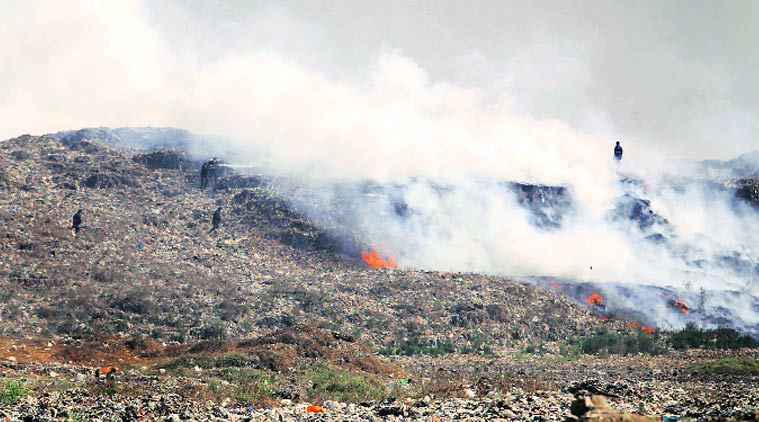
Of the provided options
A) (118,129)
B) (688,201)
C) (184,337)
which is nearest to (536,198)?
(688,201)

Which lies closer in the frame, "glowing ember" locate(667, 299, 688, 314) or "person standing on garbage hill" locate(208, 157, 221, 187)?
"glowing ember" locate(667, 299, 688, 314)

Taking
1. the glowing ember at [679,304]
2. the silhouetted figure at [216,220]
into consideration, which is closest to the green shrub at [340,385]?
the silhouetted figure at [216,220]

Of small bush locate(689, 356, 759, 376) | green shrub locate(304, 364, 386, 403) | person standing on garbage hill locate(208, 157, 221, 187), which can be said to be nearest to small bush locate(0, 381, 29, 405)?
green shrub locate(304, 364, 386, 403)

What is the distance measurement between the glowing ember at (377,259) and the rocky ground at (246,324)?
3.98 ft

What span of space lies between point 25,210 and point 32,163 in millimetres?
14756

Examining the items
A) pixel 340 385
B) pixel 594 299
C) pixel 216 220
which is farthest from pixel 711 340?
pixel 216 220

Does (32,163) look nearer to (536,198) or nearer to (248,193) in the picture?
(248,193)

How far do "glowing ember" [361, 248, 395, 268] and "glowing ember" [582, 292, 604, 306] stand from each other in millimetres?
15601

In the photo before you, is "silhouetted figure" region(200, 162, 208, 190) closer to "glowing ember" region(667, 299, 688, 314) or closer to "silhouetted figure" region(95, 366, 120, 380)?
"silhouetted figure" region(95, 366, 120, 380)

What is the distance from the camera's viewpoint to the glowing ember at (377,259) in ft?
194

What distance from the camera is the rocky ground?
20.6 m

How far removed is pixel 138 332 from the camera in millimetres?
39562

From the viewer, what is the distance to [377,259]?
2383 inches

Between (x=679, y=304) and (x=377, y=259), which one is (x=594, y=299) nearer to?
(x=679, y=304)
